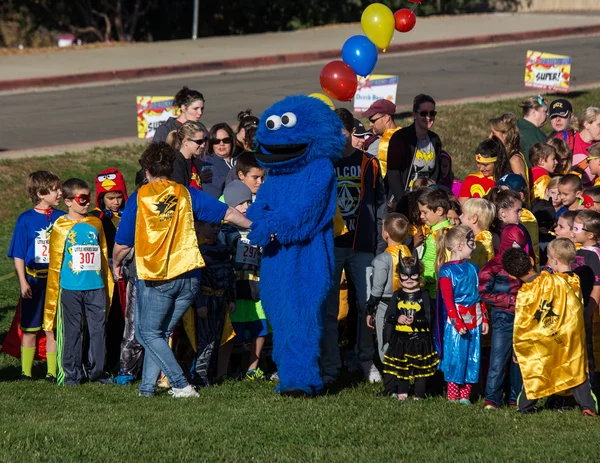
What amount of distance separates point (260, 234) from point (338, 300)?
1.08 metres

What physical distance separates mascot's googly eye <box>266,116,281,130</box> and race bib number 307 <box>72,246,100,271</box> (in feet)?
5.88

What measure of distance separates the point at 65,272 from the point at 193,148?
57.2 inches

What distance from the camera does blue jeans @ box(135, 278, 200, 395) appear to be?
770 centimetres

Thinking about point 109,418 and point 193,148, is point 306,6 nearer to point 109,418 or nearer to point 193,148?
point 193,148

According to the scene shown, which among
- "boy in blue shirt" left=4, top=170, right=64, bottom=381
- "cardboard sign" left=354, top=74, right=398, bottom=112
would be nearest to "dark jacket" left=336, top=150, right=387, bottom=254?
"boy in blue shirt" left=4, top=170, right=64, bottom=381

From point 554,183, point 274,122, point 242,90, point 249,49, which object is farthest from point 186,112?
point 249,49

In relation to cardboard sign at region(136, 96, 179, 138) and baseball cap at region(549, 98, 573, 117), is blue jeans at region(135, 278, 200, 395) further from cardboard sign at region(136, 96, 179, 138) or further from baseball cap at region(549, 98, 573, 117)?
cardboard sign at region(136, 96, 179, 138)

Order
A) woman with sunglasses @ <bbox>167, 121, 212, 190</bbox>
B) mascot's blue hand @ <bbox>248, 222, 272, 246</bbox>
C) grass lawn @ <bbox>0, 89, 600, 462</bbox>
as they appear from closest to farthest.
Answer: grass lawn @ <bbox>0, 89, 600, 462</bbox> → mascot's blue hand @ <bbox>248, 222, 272, 246</bbox> → woman with sunglasses @ <bbox>167, 121, 212, 190</bbox>

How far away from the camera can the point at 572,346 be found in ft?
25.1

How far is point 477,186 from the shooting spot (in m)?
9.71

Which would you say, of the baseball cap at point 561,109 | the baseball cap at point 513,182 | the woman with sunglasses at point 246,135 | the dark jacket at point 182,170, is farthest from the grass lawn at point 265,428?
the baseball cap at point 561,109

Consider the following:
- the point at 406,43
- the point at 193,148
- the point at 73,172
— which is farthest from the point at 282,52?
the point at 193,148

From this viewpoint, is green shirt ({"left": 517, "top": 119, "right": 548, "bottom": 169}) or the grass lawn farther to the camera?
green shirt ({"left": 517, "top": 119, "right": 548, "bottom": 169})

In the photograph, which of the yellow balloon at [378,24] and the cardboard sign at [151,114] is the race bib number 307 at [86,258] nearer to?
the yellow balloon at [378,24]
